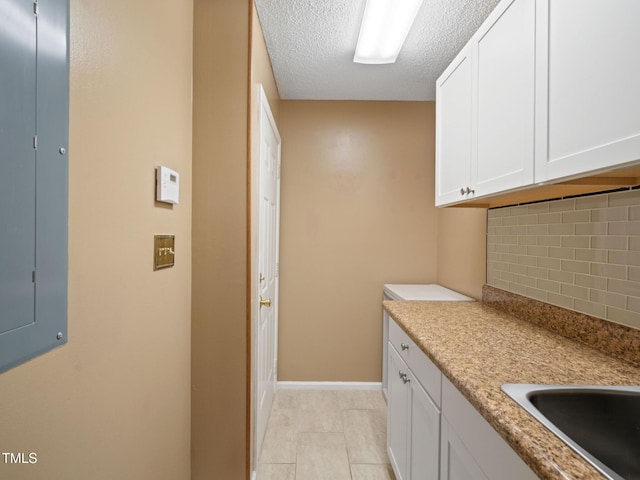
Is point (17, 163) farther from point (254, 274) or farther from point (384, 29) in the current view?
point (384, 29)

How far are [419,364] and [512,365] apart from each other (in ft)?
1.30

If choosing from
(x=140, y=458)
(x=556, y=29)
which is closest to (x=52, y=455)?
(x=140, y=458)

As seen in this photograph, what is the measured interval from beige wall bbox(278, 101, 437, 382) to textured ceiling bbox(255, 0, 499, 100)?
0.22m

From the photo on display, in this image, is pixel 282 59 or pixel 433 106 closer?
pixel 282 59

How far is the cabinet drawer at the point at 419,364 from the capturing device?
118 cm

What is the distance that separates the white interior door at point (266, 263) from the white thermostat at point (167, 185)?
0.61 meters

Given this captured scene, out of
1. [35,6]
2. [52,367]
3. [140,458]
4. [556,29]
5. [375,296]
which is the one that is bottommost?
[140,458]

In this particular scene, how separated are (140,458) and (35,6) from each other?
125 cm

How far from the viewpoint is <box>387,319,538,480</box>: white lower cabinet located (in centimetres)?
81

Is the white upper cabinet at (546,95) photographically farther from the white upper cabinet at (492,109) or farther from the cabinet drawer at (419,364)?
the cabinet drawer at (419,364)

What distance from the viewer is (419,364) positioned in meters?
1.37

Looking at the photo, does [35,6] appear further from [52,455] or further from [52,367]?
[52,455]

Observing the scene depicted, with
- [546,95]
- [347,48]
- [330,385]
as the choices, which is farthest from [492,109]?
[330,385]

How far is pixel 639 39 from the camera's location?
774mm
